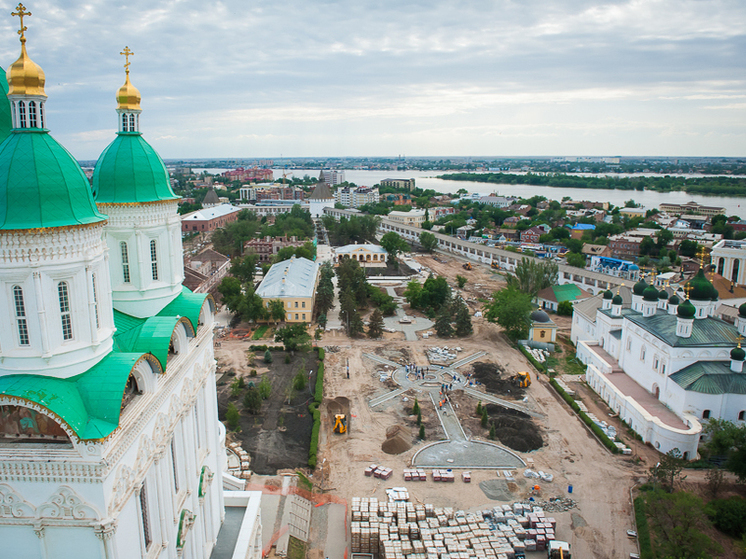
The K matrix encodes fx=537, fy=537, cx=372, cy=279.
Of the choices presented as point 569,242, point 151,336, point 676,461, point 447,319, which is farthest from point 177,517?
point 569,242

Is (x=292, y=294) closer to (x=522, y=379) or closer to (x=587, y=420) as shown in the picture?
(x=522, y=379)

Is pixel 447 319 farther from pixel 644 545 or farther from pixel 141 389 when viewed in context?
pixel 141 389

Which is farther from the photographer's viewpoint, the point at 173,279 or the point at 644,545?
the point at 644,545

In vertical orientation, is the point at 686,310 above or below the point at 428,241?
above

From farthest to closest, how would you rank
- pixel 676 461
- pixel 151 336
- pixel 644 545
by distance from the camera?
1. pixel 676 461
2. pixel 644 545
3. pixel 151 336

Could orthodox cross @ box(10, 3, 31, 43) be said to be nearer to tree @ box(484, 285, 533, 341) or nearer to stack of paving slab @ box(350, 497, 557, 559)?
stack of paving slab @ box(350, 497, 557, 559)

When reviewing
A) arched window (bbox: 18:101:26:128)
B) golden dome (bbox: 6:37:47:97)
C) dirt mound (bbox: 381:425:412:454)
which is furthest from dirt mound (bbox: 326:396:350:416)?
golden dome (bbox: 6:37:47:97)

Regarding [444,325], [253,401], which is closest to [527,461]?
[253,401]
